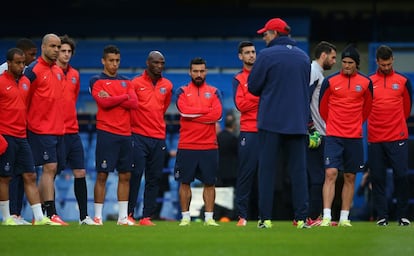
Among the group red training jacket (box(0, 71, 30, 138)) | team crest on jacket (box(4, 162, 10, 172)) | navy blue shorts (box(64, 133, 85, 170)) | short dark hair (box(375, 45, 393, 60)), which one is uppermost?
short dark hair (box(375, 45, 393, 60))

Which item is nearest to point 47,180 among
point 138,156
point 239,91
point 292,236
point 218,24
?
point 138,156

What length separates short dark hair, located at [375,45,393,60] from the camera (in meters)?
15.4

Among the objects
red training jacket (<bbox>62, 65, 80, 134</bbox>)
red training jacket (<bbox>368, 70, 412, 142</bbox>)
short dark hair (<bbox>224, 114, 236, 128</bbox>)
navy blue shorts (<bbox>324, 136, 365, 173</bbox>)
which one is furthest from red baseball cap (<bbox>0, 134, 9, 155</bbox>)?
short dark hair (<bbox>224, 114, 236, 128</bbox>)

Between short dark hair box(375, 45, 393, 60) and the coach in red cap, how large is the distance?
2923mm

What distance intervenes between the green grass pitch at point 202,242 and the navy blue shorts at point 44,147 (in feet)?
5.36

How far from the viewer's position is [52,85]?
14789mm

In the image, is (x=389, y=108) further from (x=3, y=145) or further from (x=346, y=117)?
(x=3, y=145)

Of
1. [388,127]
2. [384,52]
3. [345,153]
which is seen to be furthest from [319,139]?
[384,52]

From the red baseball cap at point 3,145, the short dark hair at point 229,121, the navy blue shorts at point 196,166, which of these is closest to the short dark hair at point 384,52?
the navy blue shorts at point 196,166

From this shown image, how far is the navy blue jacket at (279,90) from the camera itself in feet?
41.2

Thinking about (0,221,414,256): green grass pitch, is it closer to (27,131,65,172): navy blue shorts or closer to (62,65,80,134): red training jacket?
(27,131,65,172): navy blue shorts

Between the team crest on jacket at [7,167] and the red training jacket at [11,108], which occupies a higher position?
the red training jacket at [11,108]

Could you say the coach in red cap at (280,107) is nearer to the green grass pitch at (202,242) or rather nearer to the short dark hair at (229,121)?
the green grass pitch at (202,242)

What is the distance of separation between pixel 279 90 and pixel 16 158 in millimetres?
3701
